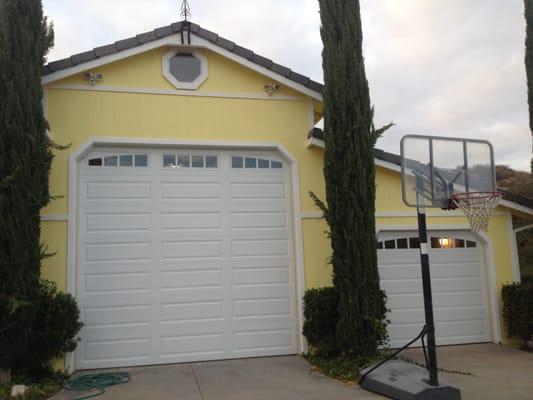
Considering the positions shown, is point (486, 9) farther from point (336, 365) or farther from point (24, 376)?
point (24, 376)

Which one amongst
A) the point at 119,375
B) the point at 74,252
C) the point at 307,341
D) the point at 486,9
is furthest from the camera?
the point at 486,9

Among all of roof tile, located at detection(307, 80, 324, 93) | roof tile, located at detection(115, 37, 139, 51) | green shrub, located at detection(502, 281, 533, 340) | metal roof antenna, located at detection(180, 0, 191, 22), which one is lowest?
green shrub, located at detection(502, 281, 533, 340)

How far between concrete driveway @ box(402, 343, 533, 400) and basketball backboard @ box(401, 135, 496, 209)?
2352mm

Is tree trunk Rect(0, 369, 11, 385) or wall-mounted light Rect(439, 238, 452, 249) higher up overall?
wall-mounted light Rect(439, 238, 452, 249)

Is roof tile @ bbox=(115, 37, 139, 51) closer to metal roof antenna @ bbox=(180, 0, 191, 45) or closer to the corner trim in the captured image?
metal roof antenna @ bbox=(180, 0, 191, 45)

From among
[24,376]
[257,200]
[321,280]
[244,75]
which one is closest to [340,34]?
[244,75]

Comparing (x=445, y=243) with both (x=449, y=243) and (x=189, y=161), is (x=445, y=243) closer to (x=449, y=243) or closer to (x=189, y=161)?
(x=449, y=243)

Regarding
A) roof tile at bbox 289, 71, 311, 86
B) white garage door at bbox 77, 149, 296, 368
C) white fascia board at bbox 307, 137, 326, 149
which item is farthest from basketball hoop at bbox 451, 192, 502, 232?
roof tile at bbox 289, 71, 311, 86

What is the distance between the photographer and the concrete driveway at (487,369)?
5.73 m

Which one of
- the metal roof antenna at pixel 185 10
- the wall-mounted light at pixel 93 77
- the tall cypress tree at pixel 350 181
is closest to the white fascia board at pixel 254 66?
the metal roof antenna at pixel 185 10

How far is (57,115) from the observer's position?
740 centimetres

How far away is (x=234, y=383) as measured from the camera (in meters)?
6.27

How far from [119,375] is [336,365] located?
3.13 metres

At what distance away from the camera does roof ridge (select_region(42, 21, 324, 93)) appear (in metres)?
7.26
